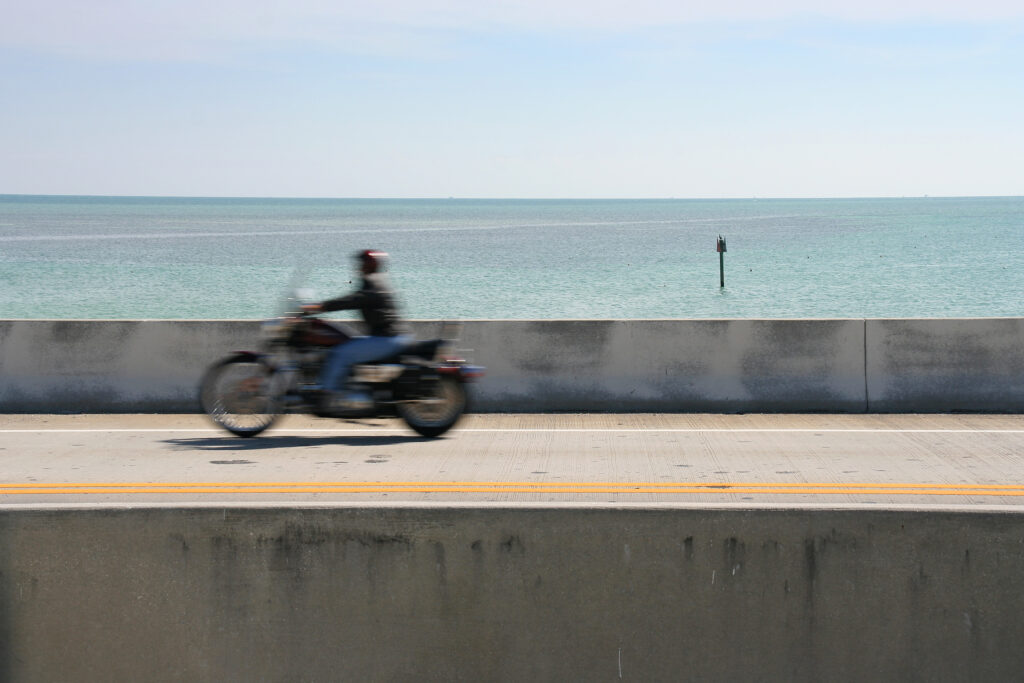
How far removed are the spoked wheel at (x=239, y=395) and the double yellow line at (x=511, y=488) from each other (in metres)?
2.34

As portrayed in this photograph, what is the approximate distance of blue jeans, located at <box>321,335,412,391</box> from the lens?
1012cm

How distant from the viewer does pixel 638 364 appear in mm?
12375

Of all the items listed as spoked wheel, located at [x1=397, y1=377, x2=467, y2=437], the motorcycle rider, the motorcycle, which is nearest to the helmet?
the motorcycle rider

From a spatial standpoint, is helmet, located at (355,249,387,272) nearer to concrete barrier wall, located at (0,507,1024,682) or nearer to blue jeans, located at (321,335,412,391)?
blue jeans, located at (321,335,412,391)

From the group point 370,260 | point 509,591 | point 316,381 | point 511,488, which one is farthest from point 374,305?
point 509,591

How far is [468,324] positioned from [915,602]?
6.88 meters

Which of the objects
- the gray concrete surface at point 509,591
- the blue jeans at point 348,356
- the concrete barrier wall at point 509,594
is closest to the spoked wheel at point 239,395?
the blue jeans at point 348,356

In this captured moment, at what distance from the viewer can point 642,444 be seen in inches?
397

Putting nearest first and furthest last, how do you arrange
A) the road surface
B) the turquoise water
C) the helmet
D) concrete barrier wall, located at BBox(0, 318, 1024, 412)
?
the road surface, the helmet, concrete barrier wall, located at BBox(0, 318, 1024, 412), the turquoise water

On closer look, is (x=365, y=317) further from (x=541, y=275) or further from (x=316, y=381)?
(x=541, y=275)

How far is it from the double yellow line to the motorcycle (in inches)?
81.1

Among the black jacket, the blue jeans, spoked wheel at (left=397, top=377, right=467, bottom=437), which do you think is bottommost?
spoked wheel at (left=397, top=377, right=467, bottom=437)

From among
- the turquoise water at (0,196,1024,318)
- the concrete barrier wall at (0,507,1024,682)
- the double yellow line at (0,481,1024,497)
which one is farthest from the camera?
the turquoise water at (0,196,1024,318)

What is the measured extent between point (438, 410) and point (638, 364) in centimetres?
276
